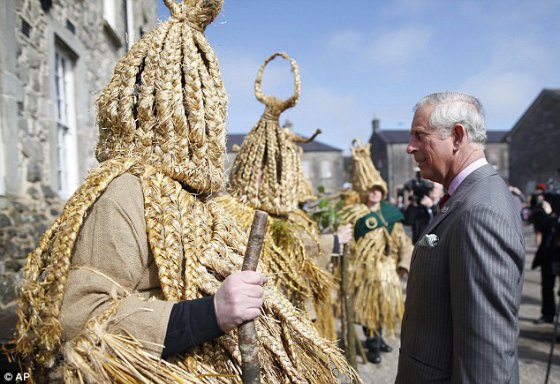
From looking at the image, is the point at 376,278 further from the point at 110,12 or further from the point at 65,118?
the point at 110,12

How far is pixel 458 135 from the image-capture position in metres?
1.81

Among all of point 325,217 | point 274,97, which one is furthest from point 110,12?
point 325,217

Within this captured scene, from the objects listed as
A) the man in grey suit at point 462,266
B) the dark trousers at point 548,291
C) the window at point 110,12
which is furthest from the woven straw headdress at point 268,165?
the window at point 110,12

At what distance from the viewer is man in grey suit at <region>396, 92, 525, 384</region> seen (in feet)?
4.65

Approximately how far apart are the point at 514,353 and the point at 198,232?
1.24 m

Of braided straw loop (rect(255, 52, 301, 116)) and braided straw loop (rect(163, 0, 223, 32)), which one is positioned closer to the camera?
braided straw loop (rect(163, 0, 223, 32))

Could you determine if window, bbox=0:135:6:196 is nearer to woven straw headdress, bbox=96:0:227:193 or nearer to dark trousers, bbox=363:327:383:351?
woven straw headdress, bbox=96:0:227:193

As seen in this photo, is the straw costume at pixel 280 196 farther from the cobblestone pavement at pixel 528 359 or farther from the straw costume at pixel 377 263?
the straw costume at pixel 377 263

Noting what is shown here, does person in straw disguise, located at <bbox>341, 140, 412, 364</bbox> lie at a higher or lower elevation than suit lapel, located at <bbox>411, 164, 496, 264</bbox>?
lower

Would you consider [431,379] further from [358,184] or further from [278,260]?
[358,184]

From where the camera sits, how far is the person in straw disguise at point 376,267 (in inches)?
195

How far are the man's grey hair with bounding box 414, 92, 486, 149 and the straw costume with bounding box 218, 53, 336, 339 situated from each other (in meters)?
1.55

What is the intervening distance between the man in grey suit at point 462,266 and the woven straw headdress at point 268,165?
58.5 inches

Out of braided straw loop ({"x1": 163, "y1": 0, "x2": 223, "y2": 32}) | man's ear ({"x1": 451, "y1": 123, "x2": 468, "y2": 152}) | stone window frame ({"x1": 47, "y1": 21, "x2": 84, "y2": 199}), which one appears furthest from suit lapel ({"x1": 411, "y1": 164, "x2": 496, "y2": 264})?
stone window frame ({"x1": 47, "y1": 21, "x2": 84, "y2": 199})
